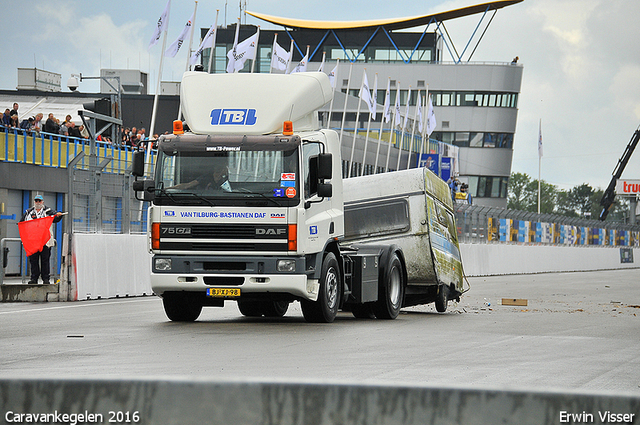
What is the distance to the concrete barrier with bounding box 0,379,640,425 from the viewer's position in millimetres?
2121

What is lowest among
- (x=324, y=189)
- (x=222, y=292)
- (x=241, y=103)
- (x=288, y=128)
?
(x=222, y=292)

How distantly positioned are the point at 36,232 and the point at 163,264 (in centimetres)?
653

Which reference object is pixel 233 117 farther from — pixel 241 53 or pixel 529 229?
pixel 529 229

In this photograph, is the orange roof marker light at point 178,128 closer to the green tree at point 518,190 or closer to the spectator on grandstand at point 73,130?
A: the spectator on grandstand at point 73,130

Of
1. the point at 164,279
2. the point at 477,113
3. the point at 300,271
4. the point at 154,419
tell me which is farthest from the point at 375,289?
the point at 477,113

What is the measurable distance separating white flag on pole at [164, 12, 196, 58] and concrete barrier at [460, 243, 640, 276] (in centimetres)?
1245

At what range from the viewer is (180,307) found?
46.1 ft

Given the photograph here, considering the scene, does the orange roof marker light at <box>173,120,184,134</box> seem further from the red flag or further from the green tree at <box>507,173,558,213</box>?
the green tree at <box>507,173,558,213</box>

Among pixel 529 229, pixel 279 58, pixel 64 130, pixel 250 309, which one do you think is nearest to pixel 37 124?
pixel 64 130

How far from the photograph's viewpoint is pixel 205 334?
39.3ft

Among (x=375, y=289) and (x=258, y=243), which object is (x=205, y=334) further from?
(x=375, y=289)

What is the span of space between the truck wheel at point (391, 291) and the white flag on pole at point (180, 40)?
1855 cm

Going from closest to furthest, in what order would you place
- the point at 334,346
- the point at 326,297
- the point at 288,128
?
the point at 334,346, the point at 288,128, the point at 326,297

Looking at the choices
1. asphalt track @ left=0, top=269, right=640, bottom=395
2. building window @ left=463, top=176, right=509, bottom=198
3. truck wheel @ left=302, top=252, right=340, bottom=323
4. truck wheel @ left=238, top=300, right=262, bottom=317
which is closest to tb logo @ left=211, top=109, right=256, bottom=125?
truck wheel @ left=302, top=252, right=340, bottom=323
